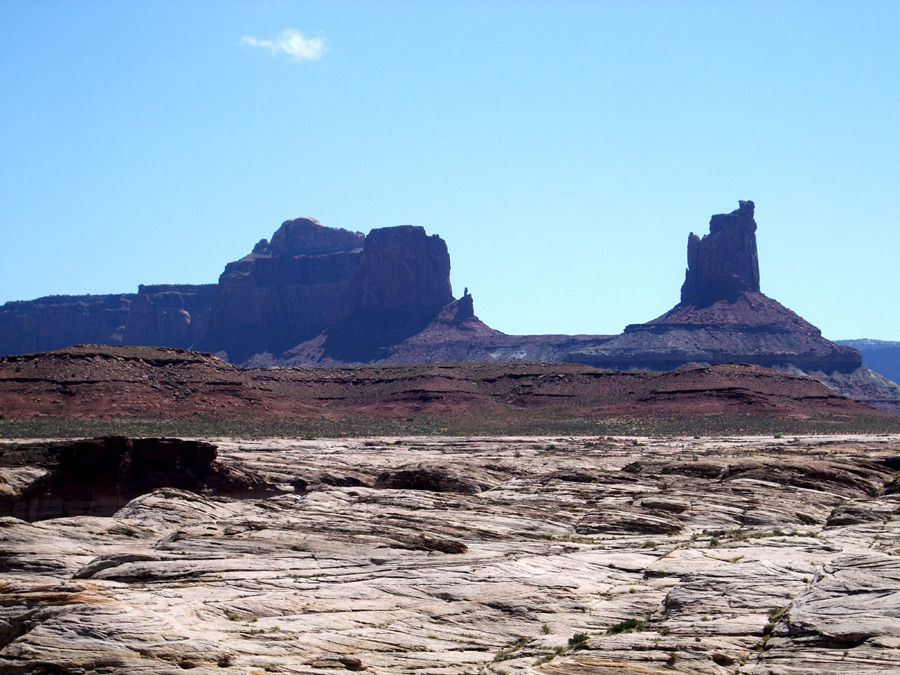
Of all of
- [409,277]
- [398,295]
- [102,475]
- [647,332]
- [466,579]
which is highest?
[409,277]

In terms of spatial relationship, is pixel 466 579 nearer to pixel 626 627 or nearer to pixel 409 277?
pixel 626 627

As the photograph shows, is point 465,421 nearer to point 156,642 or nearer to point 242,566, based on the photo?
point 242,566

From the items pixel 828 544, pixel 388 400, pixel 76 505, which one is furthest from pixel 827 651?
pixel 388 400

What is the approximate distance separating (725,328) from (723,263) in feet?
52.0

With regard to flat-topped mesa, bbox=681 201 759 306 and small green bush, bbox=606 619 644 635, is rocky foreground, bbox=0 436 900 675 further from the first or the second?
flat-topped mesa, bbox=681 201 759 306

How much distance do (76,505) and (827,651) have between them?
90.9ft

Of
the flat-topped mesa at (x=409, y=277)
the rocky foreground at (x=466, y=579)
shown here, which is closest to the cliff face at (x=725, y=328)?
the flat-topped mesa at (x=409, y=277)

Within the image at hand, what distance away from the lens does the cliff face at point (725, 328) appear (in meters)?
152

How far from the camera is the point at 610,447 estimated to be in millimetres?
66688

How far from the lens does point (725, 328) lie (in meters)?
160

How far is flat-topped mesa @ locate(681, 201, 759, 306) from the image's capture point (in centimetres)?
17125

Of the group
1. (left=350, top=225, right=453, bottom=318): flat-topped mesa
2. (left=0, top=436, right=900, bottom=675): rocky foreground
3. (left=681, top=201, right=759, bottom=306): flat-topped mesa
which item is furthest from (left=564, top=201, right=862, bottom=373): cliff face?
(left=0, top=436, right=900, bottom=675): rocky foreground

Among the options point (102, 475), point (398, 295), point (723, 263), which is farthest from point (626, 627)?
point (398, 295)

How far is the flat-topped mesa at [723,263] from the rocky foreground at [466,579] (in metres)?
135
